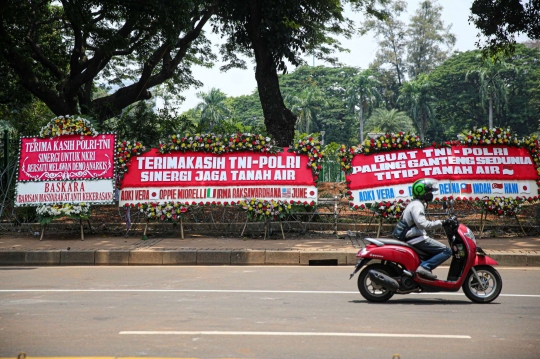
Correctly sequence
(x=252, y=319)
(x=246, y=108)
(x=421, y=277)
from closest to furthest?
(x=252, y=319)
(x=421, y=277)
(x=246, y=108)

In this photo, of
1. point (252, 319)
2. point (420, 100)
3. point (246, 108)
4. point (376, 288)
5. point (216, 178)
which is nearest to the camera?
point (252, 319)

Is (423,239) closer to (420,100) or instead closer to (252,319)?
(252,319)

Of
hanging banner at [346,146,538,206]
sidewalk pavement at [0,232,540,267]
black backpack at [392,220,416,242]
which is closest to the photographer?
black backpack at [392,220,416,242]

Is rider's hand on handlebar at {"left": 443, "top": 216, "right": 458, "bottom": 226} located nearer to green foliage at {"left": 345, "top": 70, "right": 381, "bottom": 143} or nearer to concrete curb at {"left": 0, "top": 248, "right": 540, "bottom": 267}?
concrete curb at {"left": 0, "top": 248, "right": 540, "bottom": 267}

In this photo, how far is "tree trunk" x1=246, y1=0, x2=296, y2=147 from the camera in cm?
1755

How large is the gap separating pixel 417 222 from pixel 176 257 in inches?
220

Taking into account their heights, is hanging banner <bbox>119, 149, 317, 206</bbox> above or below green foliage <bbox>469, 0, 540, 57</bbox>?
below

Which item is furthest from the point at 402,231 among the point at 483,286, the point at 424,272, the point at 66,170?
the point at 66,170

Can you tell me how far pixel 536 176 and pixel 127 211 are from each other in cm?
915

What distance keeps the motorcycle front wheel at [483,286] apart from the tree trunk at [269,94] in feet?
33.9

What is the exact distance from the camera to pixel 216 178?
13695 millimetres

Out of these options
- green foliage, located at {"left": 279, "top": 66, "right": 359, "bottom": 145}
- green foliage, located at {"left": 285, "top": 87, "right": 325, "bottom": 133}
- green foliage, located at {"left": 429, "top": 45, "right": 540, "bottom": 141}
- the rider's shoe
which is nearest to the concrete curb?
the rider's shoe

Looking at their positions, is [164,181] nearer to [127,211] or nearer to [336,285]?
[127,211]

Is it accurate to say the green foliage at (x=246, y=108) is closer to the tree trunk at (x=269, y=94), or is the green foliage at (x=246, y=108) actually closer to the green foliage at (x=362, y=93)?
the green foliage at (x=362, y=93)
